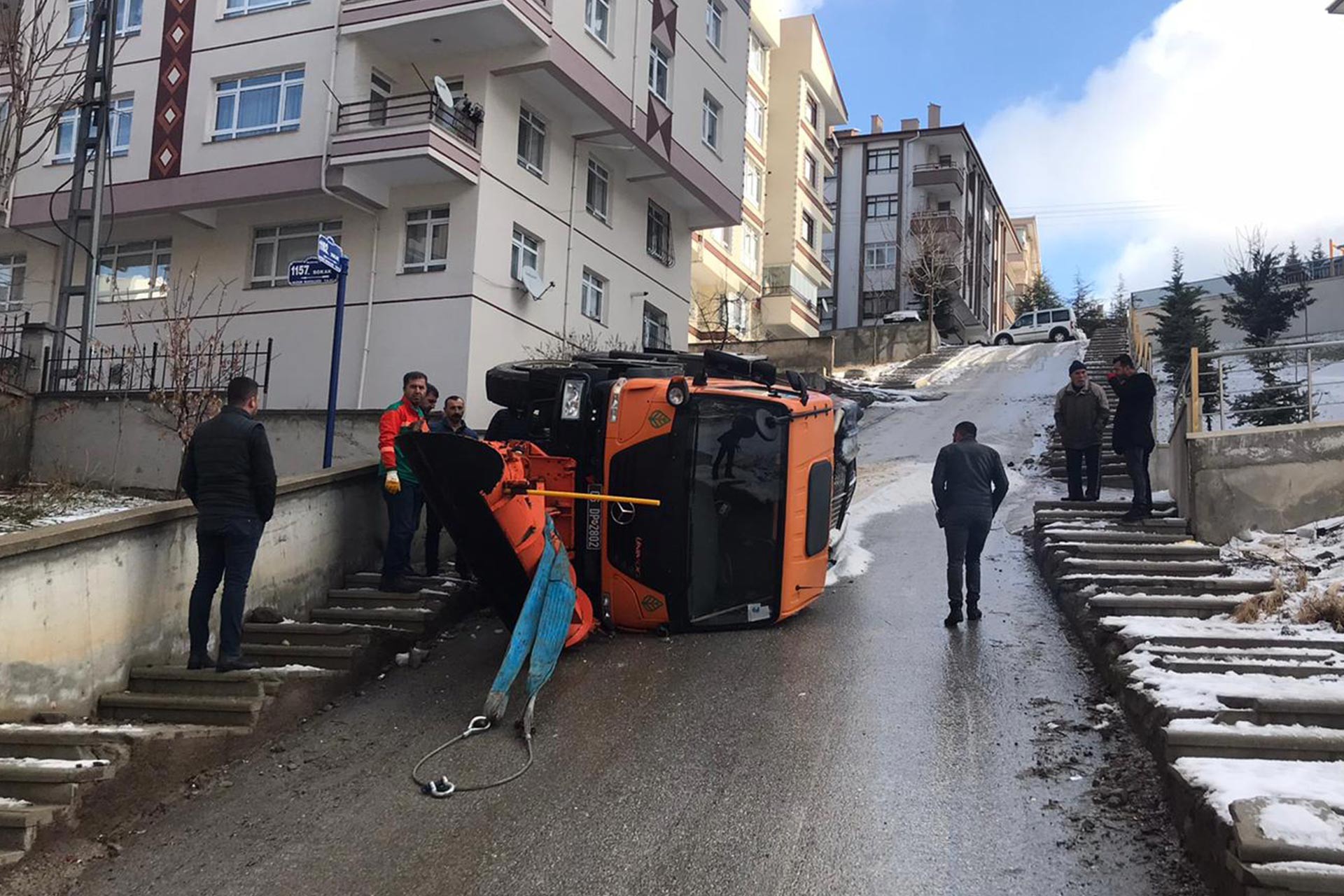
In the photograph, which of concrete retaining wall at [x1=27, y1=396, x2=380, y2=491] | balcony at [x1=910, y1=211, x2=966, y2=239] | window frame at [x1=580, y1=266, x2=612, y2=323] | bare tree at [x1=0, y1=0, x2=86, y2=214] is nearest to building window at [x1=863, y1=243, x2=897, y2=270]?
balcony at [x1=910, y1=211, x2=966, y2=239]

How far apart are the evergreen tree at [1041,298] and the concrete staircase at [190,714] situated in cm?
5920

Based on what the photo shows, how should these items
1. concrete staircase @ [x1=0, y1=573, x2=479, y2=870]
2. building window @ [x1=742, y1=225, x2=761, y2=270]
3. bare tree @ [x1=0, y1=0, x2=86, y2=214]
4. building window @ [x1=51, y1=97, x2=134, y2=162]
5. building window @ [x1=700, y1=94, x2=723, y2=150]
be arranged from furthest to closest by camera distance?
building window @ [x1=742, y1=225, x2=761, y2=270]
building window @ [x1=700, y1=94, x2=723, y2=150]
building window @ [x1=51, y1=97, x2=134, y2=162]
bare tree @ [x1=0, y1=0, x2=86, y2=214]
concrete staircase @ [x1=0, y1=573, x2=479, y2=870]

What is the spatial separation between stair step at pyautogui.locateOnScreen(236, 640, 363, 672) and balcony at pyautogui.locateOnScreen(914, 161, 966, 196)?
55788mm

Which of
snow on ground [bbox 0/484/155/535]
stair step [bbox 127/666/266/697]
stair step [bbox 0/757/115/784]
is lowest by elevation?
stair step [bbox 0/757/115/784]

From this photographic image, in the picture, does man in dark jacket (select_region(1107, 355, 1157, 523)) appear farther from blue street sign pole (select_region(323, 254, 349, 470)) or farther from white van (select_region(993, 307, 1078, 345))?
white van (select_region(993, 307, 1078, 345))

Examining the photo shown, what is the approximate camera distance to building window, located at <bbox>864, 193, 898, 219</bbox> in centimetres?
5919

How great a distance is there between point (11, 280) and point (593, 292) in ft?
43.5

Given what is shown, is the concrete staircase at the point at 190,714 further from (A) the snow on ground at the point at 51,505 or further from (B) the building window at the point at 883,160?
(B) the building window at the point at 883,160

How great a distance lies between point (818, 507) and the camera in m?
8.77

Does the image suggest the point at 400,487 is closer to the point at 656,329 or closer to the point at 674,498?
the point at 674,498

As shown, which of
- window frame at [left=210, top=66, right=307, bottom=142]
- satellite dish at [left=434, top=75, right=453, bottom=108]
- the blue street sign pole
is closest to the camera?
the blue street sign pole

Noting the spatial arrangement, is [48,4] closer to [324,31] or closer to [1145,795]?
[324,31]

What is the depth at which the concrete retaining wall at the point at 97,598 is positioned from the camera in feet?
19.2

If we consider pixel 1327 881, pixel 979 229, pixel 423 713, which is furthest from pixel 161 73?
pixel 979 229
